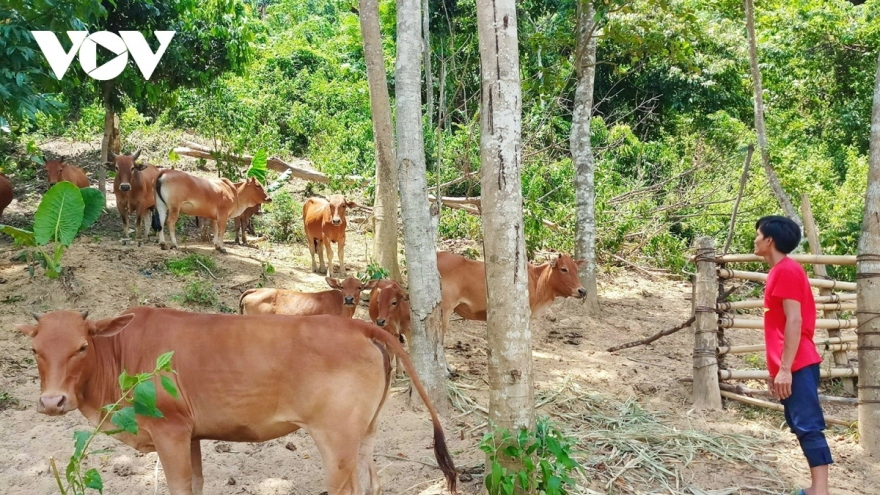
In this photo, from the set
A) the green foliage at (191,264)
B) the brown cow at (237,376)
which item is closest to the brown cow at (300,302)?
the green foliage at (191,264)

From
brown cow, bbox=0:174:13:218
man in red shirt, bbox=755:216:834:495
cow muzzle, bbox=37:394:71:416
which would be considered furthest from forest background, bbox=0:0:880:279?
cow muzzle, bbox=37:394:71:416

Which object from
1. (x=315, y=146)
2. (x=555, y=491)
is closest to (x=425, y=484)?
(x=555, y=491)

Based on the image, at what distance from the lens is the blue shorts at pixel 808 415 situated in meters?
5.08

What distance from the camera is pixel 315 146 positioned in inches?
723

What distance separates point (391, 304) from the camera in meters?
8.11

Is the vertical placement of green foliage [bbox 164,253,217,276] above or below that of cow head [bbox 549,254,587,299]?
above

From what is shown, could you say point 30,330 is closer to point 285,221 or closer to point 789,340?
point 789,340

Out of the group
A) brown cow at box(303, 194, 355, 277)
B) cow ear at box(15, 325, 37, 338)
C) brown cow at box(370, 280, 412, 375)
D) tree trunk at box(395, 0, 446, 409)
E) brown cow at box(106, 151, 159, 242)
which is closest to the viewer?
cow ear at box(15, 325, 37, 338)

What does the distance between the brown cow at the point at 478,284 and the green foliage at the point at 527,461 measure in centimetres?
360

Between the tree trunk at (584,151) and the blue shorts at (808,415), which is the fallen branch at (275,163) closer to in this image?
the tree trunk at (584,151)

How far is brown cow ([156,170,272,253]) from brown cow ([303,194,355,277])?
1347 millimetres

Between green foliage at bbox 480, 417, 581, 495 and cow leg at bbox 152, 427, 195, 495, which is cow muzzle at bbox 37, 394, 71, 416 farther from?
green foliage at bbox 480, 417, 581, 495

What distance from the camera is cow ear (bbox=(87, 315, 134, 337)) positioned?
4.58 metres

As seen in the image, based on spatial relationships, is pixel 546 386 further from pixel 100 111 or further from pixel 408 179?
pixel 100 111
